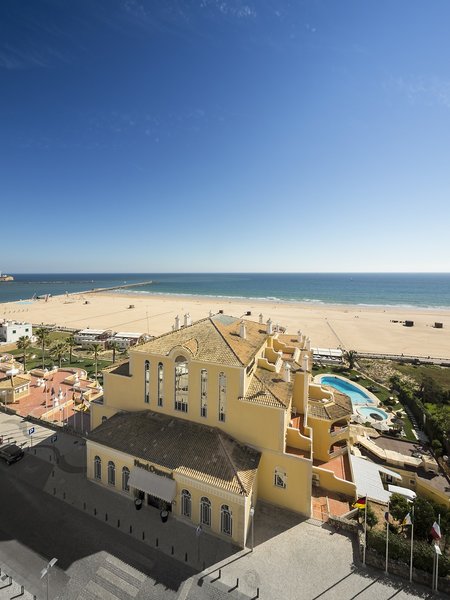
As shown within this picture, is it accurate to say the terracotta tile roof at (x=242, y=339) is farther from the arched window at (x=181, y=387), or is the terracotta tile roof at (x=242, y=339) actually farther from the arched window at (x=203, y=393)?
the arched window at (x=181, y=387)

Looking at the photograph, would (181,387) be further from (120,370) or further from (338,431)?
(338,431)

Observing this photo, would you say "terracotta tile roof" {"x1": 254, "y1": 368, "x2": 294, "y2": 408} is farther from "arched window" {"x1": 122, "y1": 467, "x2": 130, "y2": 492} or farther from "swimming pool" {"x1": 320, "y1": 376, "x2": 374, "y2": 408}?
"swimming pool" {"x1": 320, "y1": 376, "x2": 374, "y2": 408}

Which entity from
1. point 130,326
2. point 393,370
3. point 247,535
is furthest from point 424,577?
point 130,326

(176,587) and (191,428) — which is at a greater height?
(191,428)

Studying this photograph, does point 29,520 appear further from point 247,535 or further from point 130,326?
point 130,326

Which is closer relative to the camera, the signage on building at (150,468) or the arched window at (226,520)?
the arched window at (226,520)

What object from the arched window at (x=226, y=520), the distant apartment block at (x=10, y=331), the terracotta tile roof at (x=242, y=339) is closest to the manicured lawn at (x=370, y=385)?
the terracotta tile roof at (x=242, y=339)

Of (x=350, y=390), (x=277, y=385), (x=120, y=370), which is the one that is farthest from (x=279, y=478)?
(x=350, y=390)
